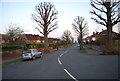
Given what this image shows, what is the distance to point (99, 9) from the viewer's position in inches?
803

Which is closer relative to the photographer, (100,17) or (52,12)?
(100,17)

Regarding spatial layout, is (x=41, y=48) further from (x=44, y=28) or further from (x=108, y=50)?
(x=108, y=50)

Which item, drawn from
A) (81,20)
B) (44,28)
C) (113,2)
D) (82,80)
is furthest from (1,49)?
(81,20)

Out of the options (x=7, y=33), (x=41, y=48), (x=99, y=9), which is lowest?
(x=41, y=48)

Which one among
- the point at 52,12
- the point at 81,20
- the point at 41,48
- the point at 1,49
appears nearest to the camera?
the point at 1,49

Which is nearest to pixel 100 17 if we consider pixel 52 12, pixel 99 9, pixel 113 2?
pixel 99 9

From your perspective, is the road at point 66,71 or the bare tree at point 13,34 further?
the bare tree at point 13,34

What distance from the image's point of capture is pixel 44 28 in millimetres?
30406

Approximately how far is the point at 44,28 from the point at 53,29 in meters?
2.34

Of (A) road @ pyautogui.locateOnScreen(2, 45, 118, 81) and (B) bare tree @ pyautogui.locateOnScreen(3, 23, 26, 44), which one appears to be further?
(B) bare tree @ pyautogui.locateOnScreen(3, 23, 26, 44)

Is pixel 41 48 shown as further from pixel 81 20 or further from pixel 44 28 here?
pixel 81 20

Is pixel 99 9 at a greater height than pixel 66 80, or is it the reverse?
pixel 99 9

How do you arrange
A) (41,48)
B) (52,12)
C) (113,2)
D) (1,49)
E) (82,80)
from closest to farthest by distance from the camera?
(82,80)
(1,49)
(113,2)
(52,12)
(41,48)

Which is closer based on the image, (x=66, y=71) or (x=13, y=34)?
(x=66, y=71)
